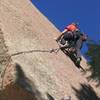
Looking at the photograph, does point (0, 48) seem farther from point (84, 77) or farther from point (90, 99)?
point (84, 77)

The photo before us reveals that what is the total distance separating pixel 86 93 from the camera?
1358cm

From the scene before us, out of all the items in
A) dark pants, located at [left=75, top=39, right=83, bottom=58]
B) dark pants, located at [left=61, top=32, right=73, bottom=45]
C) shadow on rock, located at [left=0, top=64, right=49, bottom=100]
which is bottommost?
shadow on rock, located at [left=0, top=64, right=49, bottom=100]

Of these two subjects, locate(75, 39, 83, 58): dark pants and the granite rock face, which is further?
locate(75, 39, 83, 58): dark pants

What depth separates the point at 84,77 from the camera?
596 inches

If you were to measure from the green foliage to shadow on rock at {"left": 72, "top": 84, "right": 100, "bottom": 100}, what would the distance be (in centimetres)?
47

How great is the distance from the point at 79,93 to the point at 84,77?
7.30 feet

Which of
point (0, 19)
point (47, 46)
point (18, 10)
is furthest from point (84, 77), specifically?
point (0, 19)

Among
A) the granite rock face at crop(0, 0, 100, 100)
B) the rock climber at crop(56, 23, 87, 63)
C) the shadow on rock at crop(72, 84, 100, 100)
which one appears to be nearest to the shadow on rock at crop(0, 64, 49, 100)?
the granite rock face at crop(0, 0, 100, 100)

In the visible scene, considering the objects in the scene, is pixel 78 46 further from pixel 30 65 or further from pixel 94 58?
pixel 30 65

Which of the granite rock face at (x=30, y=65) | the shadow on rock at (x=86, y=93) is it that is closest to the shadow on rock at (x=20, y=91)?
the granite rock face at (x=30, y=65)

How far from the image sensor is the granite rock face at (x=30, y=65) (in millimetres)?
10414

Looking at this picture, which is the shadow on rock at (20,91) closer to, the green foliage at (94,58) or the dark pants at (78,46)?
the green foliage at (94,58)

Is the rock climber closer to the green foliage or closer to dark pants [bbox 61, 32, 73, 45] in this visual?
dark pants [bbox 61, 32, 73, 45]

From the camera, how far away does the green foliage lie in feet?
41.2
